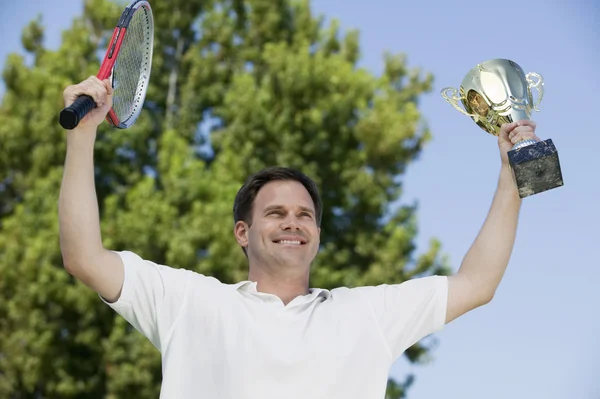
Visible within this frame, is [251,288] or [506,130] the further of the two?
[506,130]

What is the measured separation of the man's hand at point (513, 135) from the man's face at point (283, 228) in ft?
2.60

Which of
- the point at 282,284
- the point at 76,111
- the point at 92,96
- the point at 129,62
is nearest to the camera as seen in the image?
the point at 76,111

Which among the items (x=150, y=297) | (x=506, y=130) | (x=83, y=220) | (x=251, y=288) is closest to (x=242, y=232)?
(x=251, y=288)

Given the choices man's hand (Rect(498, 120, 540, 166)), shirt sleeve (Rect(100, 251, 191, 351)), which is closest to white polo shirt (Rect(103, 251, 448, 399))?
shirt sleeve (Rect(100, 251, 191, 351))

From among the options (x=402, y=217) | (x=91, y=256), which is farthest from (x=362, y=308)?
(x=402, y=217)

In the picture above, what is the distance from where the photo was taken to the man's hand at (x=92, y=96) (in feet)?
9.82

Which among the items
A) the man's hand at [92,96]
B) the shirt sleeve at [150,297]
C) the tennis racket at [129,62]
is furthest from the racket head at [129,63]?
the shirt sleeve at [150,297]

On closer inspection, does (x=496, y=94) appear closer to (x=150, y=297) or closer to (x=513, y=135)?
(x=513, y=135)

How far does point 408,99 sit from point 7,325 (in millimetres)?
8556

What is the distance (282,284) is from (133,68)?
1.37 m

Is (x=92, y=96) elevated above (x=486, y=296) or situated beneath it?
elevated above

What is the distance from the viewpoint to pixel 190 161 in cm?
1622

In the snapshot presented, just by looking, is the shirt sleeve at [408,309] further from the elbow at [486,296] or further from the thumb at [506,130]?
the thumb at [506,130]

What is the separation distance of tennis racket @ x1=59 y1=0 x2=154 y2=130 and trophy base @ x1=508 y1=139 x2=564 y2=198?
1.59 m
